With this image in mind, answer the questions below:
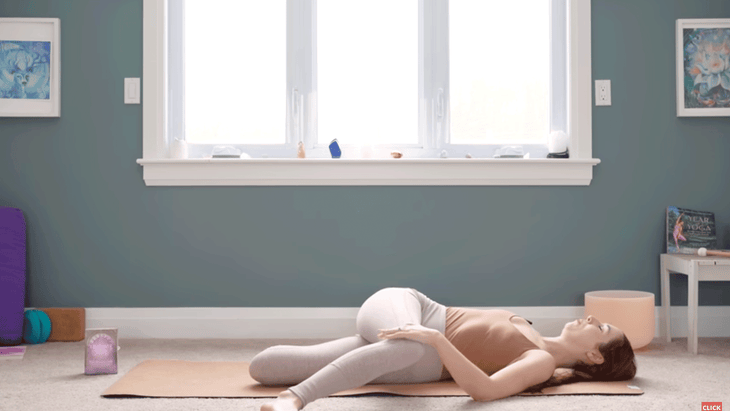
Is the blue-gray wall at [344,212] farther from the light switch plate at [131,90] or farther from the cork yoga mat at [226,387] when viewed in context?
the cork yoga mat at [226,387]

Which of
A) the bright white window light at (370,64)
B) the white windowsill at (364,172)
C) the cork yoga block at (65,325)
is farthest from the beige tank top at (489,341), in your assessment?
the cork yoga block at (65,325)

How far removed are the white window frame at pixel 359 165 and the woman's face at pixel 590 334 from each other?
106 cm

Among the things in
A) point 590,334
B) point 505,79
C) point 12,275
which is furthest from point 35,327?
point 505,79

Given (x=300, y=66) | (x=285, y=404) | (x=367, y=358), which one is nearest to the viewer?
(x=285, y=404)

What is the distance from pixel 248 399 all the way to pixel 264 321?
3.31ft

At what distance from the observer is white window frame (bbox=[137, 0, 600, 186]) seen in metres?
2.88

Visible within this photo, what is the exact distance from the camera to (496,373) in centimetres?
179

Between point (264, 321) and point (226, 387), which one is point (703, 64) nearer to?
point (264, 321)

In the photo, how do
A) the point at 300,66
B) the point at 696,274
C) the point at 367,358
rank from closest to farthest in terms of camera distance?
the point at 367,358 < the point at 696,274 < the point at 300,66

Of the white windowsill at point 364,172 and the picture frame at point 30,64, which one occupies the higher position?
the picture frame at point 30,64

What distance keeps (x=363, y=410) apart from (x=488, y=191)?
4.71 ft

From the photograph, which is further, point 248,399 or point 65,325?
point 65,325

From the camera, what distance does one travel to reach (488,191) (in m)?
2.92

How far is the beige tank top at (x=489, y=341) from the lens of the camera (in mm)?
1917
